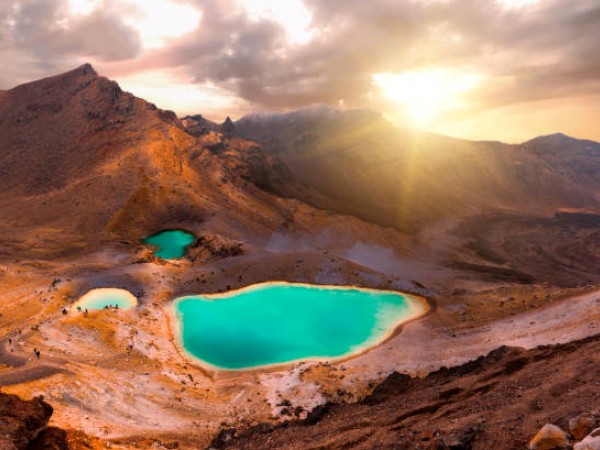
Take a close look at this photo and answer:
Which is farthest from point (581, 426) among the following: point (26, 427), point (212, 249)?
point (212, 249)

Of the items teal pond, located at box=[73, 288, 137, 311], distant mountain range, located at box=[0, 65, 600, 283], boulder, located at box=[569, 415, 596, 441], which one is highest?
distant mountain range, located at box=[0, 65, 600, 283]

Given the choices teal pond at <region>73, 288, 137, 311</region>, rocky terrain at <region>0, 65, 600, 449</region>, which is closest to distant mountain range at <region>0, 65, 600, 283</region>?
rocky terrain at <region>0, 65, 600, 449</region>

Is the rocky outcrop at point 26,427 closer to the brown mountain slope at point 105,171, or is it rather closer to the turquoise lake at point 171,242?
the turquoise lake at point 171,242

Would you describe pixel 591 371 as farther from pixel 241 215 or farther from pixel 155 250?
pixel 241 215

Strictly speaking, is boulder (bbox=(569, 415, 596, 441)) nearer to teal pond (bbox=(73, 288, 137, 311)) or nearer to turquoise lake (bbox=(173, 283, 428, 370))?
turquoise lake (bbox=(173, 283, 428, 370))

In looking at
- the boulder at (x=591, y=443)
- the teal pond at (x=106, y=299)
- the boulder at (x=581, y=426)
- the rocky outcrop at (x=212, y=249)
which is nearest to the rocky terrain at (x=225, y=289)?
the rocky outcrop at (x=212, y=249)

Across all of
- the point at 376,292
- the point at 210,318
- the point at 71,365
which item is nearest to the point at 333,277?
the point at 376,292
